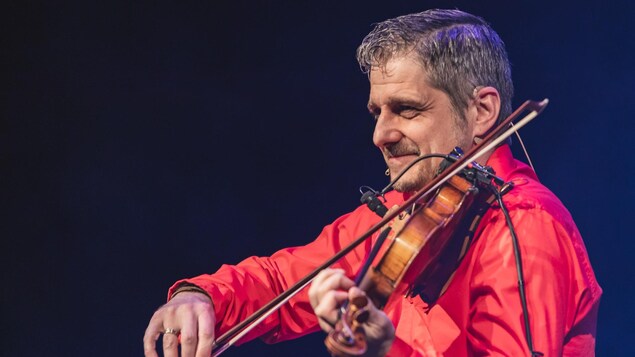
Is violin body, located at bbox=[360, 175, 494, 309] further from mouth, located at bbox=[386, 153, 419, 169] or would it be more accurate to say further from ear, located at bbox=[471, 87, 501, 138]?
ear, located at bbox=[471, 87, 501, 138]

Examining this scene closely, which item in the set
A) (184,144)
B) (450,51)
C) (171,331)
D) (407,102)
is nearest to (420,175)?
(407,102)

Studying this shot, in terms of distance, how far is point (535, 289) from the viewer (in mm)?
1538

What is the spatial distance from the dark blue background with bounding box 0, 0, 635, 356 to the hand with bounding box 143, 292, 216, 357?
1.80 meters

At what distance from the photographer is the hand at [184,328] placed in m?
1.83

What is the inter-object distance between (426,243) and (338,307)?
0.26 meters

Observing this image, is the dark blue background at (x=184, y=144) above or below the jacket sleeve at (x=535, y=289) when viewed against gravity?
above

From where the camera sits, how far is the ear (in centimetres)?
198

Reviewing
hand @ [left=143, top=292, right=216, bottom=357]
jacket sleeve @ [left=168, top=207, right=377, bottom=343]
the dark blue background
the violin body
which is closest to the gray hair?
the violin body

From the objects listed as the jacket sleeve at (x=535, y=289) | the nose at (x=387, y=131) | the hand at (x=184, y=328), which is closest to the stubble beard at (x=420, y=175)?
the nose at (x=387, y=131)

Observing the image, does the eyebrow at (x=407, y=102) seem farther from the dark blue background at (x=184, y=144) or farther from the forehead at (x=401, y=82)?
the dark blue background at (x=184, y=144)

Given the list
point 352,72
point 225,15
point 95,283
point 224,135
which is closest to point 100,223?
point 95,283

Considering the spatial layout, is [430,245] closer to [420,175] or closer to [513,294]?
[513,294]

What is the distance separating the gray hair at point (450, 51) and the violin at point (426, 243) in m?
0.32

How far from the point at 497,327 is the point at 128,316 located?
255cm
